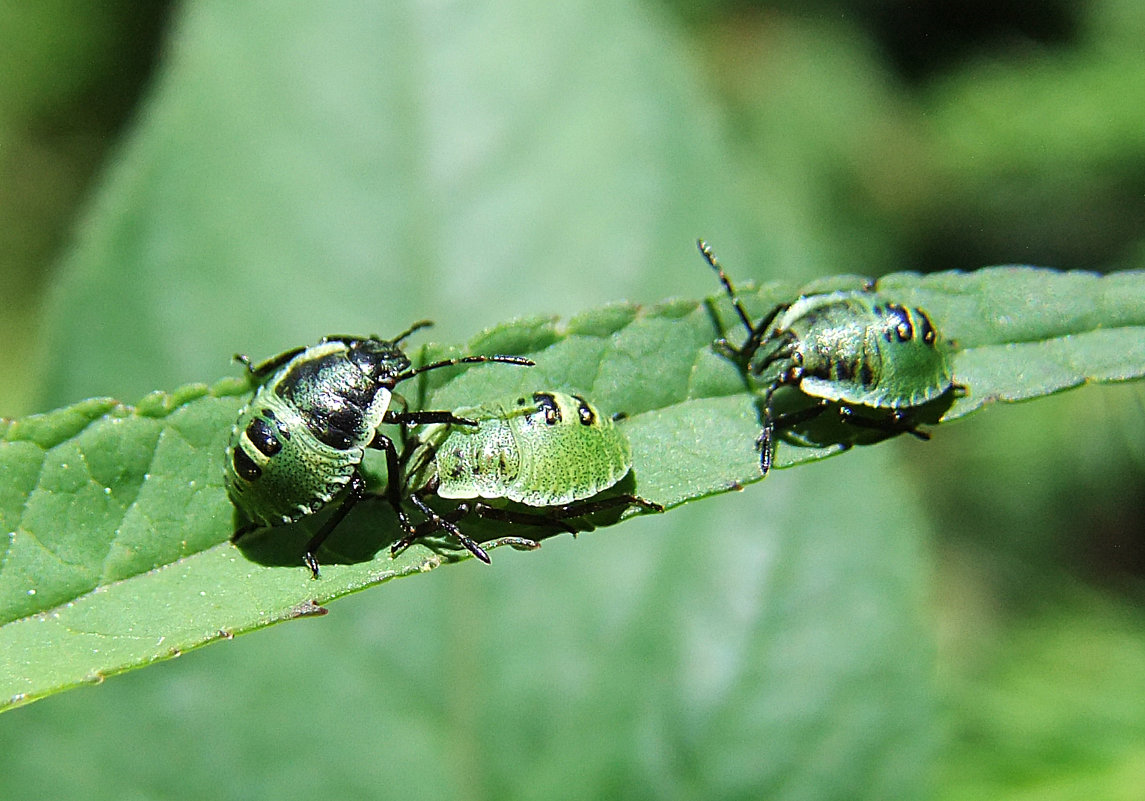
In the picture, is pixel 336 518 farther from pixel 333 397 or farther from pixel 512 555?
pixel 512 555

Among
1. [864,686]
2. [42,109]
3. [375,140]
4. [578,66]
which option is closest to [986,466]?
[864,686]

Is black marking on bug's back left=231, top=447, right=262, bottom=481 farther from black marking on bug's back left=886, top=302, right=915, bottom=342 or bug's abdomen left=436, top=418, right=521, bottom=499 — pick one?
black marking on bug's back left=886, top=302, right=915, bottom=342

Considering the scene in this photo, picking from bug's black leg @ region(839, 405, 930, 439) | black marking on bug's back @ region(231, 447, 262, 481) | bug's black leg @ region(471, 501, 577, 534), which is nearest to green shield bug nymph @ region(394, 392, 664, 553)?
bug's black leg @ region(471, 501, 577, 534)

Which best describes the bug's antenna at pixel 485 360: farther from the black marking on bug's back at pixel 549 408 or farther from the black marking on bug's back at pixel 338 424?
the black marking on bug's back at pixel 338 424

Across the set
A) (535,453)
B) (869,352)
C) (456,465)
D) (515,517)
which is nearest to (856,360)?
(869,352)

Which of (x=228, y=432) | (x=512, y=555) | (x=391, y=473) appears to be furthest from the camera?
(x=512, y=555)
